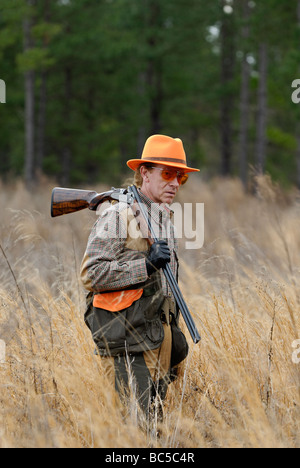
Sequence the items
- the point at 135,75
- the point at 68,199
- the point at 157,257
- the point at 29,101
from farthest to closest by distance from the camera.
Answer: the point at 135,75 < the point at 29,101 < the point at 68,199 < the point at 157,257

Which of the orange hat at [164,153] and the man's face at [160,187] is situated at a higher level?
the orange hat at [164,153]

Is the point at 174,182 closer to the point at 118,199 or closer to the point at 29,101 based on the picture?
the point at 118,199

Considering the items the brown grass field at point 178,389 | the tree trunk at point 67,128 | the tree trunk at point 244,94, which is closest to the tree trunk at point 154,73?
the tree trunk at point 244,94

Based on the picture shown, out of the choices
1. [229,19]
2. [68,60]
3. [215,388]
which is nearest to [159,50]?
[229,19]

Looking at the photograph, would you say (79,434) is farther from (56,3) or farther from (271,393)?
(56,3)

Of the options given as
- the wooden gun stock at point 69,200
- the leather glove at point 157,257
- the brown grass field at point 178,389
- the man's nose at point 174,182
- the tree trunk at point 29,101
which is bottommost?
the brown grass field at point 178,389

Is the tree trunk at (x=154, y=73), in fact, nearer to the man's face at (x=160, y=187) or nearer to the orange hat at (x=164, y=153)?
the orange hat at (x=164, y=153)

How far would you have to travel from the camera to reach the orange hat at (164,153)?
2900mm

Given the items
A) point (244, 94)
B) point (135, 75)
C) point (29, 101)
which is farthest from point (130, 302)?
point (135, 75)

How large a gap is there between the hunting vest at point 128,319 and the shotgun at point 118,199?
0.08 metres

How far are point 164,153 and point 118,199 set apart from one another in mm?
338

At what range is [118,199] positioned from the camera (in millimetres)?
2914

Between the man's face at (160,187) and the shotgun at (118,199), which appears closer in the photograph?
the shotgun at (118,199)

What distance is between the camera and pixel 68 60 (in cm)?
2217
